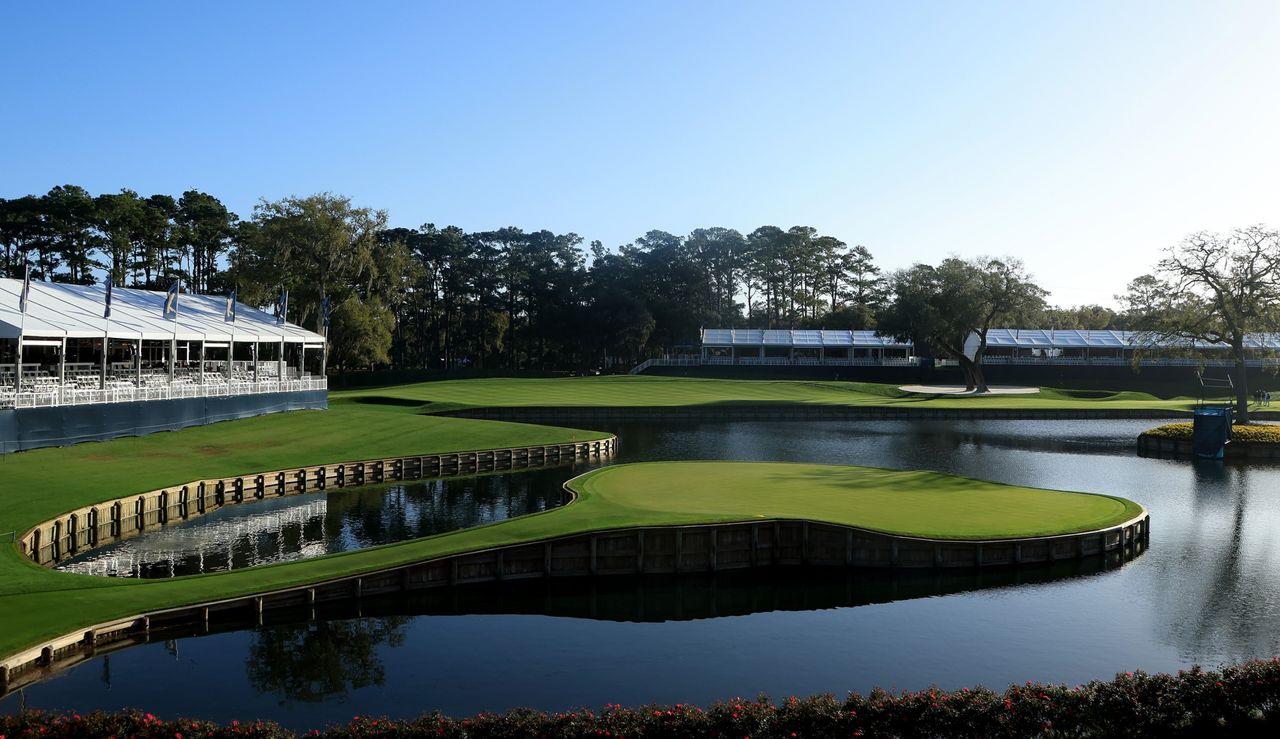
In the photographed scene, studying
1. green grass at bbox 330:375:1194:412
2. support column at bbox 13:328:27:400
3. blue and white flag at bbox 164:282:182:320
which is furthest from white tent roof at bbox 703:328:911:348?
support column at bbox 13:328:27:400

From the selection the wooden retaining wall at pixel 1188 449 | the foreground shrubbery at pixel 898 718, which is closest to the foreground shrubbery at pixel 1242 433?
the wooden retaining wall at pixel 1188 449

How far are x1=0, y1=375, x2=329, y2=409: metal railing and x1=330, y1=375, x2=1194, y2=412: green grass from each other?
569 inches

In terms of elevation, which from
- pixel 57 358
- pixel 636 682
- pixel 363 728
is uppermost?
pixel 57 358

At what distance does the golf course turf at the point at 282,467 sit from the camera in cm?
2209

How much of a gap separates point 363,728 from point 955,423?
68.5 meters

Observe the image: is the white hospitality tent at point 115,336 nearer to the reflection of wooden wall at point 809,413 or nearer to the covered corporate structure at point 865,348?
the reflection of wooden wall at point 809,413

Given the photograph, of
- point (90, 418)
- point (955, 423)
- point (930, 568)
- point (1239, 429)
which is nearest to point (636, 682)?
point (930, 568)

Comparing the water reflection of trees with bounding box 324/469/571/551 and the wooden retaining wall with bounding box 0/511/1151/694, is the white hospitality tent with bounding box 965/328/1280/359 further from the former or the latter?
the wooden retaining wall with bounding box 0/511/1151/694

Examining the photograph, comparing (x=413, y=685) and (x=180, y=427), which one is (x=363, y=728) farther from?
(x=180, y=427)

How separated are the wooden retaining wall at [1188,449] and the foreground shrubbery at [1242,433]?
0.80 ft

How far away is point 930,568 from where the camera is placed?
27.4m

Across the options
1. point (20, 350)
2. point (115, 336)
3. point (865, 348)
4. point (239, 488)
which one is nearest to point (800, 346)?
point (865, 348)

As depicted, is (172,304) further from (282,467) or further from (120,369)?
(282,467)

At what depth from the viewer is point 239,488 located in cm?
4031
